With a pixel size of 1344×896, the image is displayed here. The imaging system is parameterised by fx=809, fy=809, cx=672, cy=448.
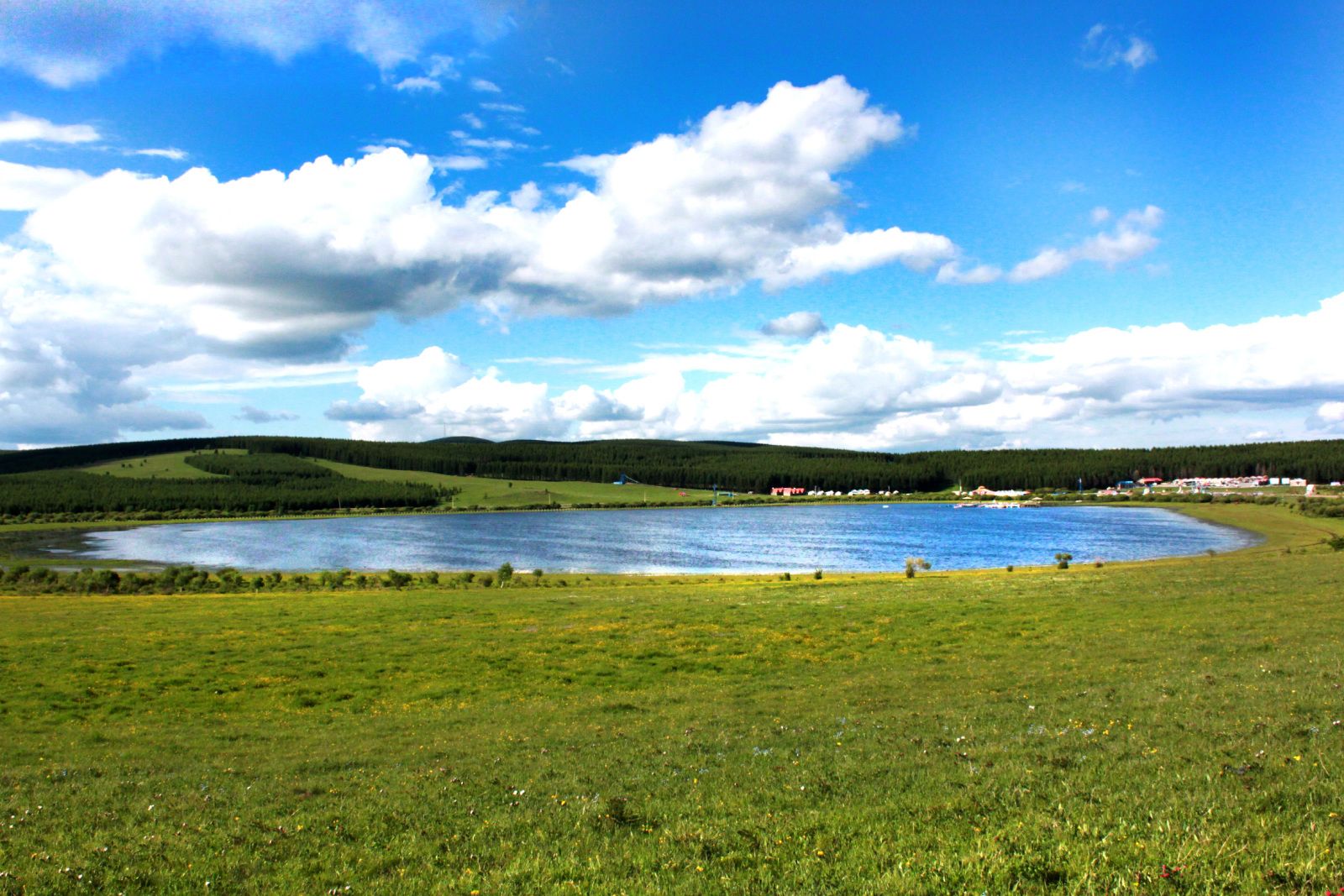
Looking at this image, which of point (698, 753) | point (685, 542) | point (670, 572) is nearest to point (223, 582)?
point (670, 572)

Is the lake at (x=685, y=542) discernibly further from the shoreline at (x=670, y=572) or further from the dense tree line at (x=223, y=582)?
the dense tree line at (x=223, y=582)

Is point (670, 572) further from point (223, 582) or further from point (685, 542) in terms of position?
point (685, 542)

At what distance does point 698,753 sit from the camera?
14211mm

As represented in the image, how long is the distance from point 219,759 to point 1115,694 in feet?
58.2

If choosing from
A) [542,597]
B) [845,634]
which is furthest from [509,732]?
[542,597]

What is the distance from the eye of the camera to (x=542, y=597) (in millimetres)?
45656

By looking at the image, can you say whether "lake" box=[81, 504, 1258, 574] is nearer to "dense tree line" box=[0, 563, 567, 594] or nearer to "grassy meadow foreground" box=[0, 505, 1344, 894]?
"dense tree line" box=[0, 563, 567, 594]

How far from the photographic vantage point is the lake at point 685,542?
82750 mm

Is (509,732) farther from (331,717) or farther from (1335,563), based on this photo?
(1335,563)

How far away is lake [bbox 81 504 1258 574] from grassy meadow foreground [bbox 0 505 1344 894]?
4623cm

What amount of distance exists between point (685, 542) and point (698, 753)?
9885cm

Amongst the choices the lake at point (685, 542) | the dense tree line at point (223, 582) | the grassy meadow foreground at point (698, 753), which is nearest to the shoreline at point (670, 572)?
the lake at point (685, 542)

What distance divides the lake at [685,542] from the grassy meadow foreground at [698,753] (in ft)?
152

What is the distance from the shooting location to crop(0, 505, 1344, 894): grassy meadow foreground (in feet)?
27.0
